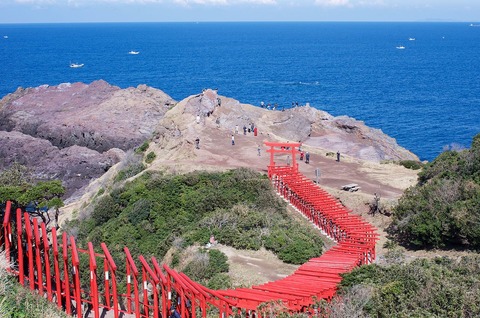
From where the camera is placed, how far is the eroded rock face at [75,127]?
5247 centimetres

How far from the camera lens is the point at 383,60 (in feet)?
517

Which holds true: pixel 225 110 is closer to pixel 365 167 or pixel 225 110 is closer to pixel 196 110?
pixel 196 110

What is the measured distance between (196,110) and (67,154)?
16.5m

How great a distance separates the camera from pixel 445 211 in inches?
905

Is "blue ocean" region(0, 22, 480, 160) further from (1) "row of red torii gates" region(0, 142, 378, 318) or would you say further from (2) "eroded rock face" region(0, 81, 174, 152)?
(1) "row of red torii gates" region(0, 142, 378, 318)

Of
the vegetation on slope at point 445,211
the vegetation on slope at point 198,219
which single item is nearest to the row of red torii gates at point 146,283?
the vegetation on slope at point 198,219

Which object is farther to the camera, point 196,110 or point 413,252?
point 196,110

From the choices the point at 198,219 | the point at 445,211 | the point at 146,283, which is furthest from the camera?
the point at 198,219

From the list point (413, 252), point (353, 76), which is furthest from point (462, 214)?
point (353, 76)

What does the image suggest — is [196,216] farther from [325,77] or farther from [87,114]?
[325,77]

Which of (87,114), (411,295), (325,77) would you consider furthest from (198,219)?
(325,77)

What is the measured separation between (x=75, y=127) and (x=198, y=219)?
128 feet

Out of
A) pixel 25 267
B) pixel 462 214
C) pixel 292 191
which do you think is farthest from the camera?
pixel 292 191

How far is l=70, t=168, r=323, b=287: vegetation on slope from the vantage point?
22.3 m
